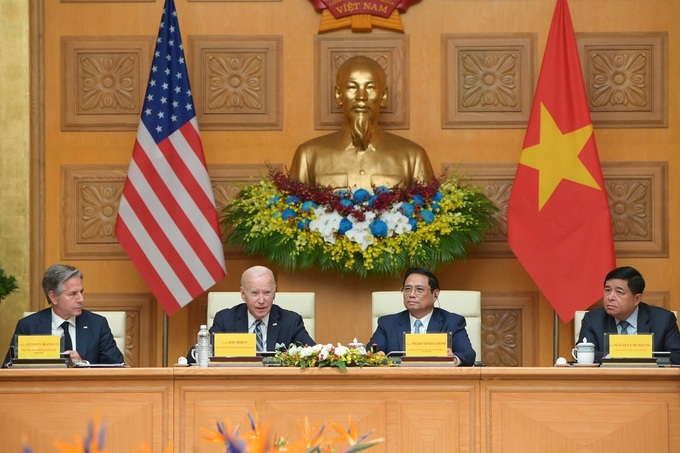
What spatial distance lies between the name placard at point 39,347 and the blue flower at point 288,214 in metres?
1.86

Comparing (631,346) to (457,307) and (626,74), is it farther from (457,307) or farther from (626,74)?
(626,74)

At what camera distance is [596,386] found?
11.5 ft

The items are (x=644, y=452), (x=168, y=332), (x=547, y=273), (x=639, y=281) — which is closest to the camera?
(x=644, y=452)

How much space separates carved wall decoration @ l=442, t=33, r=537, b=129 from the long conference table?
2675 mm

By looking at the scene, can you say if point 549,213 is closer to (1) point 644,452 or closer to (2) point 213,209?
(2) point 213,209

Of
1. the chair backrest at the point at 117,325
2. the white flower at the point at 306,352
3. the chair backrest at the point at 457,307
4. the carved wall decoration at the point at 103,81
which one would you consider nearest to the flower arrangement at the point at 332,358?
the white flower at the point at 306,352

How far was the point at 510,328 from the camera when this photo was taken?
5879mm

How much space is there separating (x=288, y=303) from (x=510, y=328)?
5.53 feet

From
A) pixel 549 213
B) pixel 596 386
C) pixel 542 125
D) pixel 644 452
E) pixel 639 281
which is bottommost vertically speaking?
pixel 644 452

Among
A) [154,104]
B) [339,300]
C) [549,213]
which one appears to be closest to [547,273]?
[549,213]

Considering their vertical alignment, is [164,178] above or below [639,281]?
above

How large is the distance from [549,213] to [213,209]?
72.5 inches

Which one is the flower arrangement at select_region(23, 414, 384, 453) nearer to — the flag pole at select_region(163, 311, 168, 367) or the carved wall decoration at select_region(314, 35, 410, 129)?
the flag pole at select_region(163, 311, 168, 367)

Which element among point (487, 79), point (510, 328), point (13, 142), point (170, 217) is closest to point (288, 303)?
point (170, 217)
